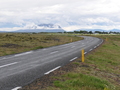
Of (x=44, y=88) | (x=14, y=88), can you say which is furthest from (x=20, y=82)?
(x=44, y=88)

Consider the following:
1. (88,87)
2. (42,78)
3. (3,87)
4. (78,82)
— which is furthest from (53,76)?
(3,87)

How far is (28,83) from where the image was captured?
22.2ft

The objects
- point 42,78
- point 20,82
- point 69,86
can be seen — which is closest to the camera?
point 69,86

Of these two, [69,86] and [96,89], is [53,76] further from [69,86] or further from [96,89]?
[96,89]

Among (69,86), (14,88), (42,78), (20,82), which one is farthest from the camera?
(42,78)

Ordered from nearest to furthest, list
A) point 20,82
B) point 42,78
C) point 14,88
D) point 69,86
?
point 14,88
point 69,86
point 20,82
point 42,78

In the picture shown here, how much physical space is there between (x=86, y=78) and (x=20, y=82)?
3072 mm

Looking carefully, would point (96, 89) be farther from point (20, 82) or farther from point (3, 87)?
point (3, 87)

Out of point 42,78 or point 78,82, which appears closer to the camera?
point 78,82

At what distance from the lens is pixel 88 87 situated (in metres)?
6.51

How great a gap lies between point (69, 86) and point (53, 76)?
5.61 feet

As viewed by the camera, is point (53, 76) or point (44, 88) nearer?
point (44, 88)

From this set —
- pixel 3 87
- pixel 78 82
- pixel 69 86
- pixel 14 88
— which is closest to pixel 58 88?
pixel 69 86

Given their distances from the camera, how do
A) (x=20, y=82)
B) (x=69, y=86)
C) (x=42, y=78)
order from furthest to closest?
(x=42, y=78) < (x=20, y=82) < (x=69, y=86)
